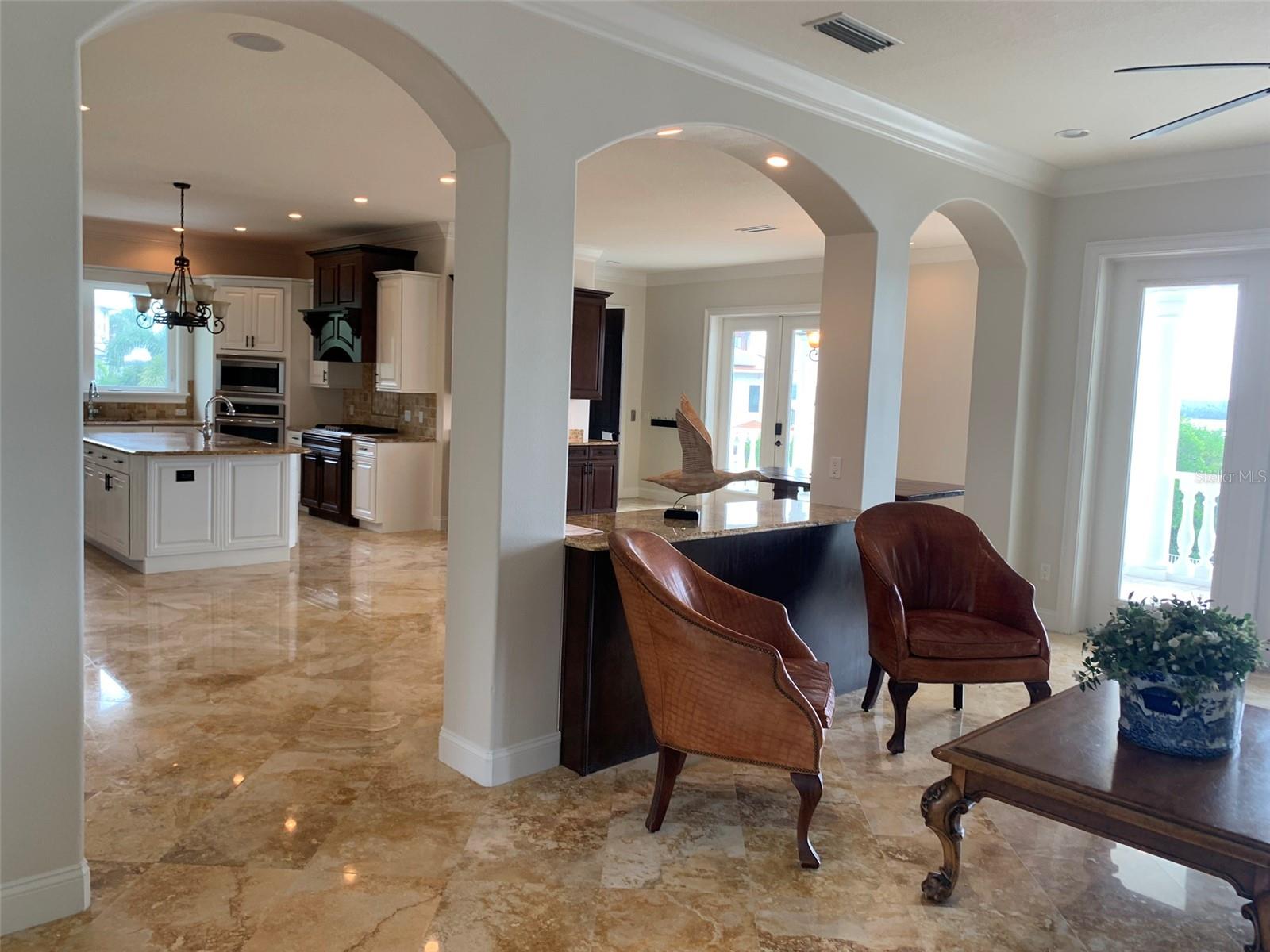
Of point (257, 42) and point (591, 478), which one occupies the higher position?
point (257, 42)

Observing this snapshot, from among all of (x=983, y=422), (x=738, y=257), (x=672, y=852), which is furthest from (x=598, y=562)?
(x=738, y=257)

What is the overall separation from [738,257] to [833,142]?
5.03m

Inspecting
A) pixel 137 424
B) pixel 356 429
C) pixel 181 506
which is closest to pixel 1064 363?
pixel 181 506

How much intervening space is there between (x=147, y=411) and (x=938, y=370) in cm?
765

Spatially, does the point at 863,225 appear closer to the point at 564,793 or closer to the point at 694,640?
the point at 694,640


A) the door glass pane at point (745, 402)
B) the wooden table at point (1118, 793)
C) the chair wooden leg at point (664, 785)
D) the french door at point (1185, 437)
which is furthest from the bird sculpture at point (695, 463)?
the door glass pane at point (745, 402)

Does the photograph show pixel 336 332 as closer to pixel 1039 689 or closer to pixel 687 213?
pixel 687 213

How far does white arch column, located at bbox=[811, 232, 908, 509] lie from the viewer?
433 cm

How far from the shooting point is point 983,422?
18.1 feet

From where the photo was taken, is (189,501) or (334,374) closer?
Result: (189,501)

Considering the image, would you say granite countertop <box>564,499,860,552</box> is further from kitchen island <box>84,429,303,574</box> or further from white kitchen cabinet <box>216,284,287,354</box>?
white kitchen cabinet <box>216,284,287,354</box>

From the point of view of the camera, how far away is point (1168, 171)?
195 inches

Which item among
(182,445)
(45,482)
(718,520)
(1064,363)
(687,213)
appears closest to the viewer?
(45,482)

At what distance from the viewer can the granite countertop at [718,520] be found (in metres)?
3.42
